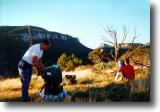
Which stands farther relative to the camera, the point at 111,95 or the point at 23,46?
the point at 23,46

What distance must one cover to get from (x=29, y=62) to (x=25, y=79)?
161 millimetres

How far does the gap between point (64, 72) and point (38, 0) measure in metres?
0.71

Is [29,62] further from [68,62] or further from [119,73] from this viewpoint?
[119,73]

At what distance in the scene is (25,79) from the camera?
4484 millimetres


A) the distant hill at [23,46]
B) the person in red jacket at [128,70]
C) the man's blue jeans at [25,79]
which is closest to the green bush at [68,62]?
the distant hill at [23,46]

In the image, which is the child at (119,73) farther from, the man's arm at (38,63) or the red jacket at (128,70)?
the man's arm at (38,63)

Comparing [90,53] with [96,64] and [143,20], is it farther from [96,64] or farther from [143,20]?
[143,20]

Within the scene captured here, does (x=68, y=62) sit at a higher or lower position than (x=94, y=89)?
higher

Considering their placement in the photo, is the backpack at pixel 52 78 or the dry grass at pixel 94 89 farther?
the backpack at pixel 52 78

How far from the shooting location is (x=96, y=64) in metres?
4.43

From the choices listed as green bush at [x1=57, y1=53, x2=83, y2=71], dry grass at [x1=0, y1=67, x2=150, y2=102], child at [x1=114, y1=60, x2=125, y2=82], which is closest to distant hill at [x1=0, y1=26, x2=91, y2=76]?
green bush at [x1=57, y1=53, x2=83, y2=71]

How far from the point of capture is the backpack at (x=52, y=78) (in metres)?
4.45

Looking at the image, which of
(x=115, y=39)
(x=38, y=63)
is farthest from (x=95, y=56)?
(x=38, y=63)

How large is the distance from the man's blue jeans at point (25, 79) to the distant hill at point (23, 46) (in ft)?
0.19
